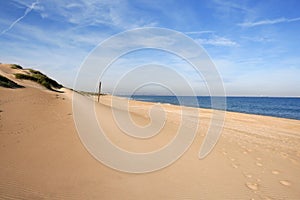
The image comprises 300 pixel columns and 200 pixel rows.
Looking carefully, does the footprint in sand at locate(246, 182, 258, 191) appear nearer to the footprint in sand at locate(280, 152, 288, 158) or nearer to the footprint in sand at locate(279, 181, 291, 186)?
the footprint in sand at locate(279, 181, 291, 186)

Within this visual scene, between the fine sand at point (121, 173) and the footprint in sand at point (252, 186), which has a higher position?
the fine sand at point (121, 173)

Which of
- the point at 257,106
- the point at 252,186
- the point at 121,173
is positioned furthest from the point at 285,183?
the point at 257,106

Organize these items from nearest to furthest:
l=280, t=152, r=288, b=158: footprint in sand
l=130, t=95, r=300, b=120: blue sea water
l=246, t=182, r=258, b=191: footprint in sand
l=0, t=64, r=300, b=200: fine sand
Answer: l=0, t=64, r=300, b=200: fine sand, l=246, t=182, r=258, b=191: footprint in sand, l=280, t=152, r=288, b=158: footprint in sand, l=130, t=95, r=300, b=120: blue sea water

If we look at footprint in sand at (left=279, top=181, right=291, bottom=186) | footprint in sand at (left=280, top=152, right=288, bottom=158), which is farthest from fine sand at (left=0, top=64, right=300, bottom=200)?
footprint in sand at (left=280, top=152, right=288, bottom=158)

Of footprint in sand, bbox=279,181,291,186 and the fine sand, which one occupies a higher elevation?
the fine sand

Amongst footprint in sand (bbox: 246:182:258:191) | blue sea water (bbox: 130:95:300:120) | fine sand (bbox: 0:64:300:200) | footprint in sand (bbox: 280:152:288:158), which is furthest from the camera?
blue sea water (bbox: 130:95:300:120)

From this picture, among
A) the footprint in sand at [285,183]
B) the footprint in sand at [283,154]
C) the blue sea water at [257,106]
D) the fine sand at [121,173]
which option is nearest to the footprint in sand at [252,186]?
the fine sand at [121,173]

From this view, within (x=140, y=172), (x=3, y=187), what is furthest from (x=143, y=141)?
(x=3, y=187)

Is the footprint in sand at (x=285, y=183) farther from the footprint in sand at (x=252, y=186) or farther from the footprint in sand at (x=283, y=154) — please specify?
the footprint in sand at (x=283, y=154)

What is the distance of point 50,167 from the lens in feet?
15.4

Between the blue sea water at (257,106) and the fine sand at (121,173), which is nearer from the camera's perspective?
the fine sand at (121,173)

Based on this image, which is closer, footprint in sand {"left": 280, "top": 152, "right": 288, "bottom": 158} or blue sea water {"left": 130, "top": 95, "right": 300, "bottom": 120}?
footprint in sand {"left": 280, "top": 152, "right": 288, "bottom": 158}

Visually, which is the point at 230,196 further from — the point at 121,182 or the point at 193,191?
the point at 121,182

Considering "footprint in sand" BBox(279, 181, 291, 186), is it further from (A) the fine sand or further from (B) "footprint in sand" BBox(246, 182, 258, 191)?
(B) "footprint in sand" BBox(246, 182, 258, 191)
